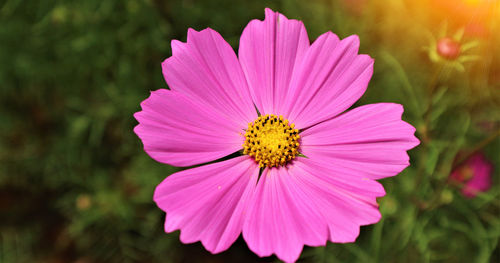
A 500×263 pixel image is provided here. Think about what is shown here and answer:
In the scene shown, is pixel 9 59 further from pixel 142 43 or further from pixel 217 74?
pixel 217 74

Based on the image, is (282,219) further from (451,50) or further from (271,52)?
(451,50)

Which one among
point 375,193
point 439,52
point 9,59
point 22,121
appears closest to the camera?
point 375,193

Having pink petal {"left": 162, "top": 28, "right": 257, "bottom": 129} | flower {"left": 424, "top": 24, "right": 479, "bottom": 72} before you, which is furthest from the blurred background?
pink petal {"left": 162, "top": 28, "right": 257, "bottom": 129}

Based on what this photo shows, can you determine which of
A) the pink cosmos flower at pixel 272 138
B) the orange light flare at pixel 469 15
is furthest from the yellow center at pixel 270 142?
the orange light flare at pixel 469 15

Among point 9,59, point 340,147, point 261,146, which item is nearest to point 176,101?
point 261,146

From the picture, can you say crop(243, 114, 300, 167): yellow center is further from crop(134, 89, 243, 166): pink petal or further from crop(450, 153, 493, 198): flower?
crop(450, 153, 493, 198): flower

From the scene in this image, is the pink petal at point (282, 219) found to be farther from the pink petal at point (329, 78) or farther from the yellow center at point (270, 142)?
the pink petal at point (329, 78)
